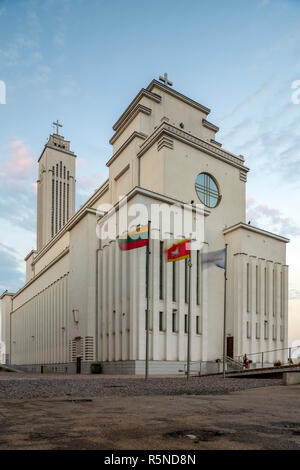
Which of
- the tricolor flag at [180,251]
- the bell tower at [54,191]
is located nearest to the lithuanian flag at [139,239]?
the tricolor flag at [180,251]

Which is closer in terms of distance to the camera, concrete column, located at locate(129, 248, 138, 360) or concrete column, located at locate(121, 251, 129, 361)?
concrete column, located at locate(129, 248, 138, 360)

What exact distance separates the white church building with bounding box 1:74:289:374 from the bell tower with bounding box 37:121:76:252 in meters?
35.8

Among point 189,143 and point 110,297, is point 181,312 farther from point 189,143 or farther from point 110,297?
point 189,143

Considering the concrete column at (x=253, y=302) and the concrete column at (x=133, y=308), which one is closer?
the concrete column at (x=133, y=308)

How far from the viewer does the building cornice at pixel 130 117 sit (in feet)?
152

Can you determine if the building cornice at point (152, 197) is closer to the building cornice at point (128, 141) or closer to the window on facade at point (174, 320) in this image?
the window on facade at point (174, 320)

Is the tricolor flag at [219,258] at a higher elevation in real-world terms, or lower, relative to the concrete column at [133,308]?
higher

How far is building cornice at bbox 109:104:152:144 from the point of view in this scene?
152 feet

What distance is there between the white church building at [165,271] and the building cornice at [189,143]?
126 millimetres

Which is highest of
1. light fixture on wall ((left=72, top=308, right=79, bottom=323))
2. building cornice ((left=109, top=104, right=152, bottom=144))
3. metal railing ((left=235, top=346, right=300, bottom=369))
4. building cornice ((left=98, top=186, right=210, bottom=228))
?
building cornice ((left=109, top=104, right=152, bottom=144))

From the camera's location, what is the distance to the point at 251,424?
6445mm

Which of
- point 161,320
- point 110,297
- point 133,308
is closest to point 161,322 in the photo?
point 161,320

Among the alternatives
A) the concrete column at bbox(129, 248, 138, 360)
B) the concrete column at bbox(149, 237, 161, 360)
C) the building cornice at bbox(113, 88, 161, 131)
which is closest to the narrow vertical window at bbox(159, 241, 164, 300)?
the concrete column at bbox(149, 237, 161, 360)

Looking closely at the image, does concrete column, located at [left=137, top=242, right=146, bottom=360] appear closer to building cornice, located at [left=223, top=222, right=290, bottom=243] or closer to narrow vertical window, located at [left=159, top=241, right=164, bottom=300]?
narrow vertical window, located at [left=159, top=241, right=164, bottom=300]
